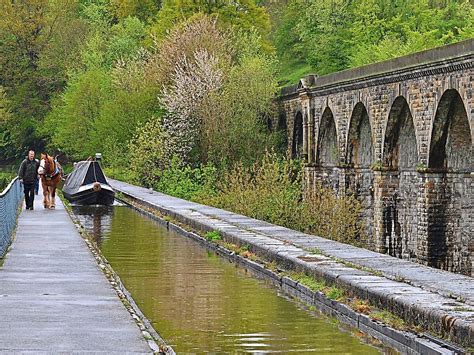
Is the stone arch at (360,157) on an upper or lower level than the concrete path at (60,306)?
upper

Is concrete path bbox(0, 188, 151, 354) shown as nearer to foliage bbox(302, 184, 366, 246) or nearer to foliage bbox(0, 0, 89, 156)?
foliage bbox(302, 184, 366, 246)

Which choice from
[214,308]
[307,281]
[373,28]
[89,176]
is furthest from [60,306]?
[373,28]

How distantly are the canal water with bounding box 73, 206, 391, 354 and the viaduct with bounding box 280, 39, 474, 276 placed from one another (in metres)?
8.21

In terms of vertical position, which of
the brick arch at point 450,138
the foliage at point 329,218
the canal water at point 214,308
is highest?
the brick arch at point 450,138

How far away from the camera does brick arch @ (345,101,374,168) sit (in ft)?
119

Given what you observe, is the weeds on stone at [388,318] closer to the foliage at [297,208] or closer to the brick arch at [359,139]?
the foliage at [297,208]

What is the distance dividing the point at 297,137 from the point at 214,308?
116 ft

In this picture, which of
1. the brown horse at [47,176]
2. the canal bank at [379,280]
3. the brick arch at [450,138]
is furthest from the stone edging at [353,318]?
the brown horse at [47,176]

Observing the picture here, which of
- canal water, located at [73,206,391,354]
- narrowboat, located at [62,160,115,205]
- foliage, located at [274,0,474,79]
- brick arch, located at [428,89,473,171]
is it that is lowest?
canal water, located at [73,206,391,354]

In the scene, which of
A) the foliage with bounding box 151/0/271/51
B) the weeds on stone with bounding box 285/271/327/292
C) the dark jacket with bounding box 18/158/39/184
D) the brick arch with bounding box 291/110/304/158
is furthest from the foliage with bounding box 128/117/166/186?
the weeds on stone with bounding box 285/271/327/292

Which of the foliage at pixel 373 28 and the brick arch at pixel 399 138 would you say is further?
the foliage at pixel 373 28

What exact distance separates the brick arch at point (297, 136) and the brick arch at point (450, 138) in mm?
19190

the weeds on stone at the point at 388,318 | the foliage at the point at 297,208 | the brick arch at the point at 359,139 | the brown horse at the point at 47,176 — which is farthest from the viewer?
the brick arch at the point at 359,139

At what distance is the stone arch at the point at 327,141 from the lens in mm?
41062
